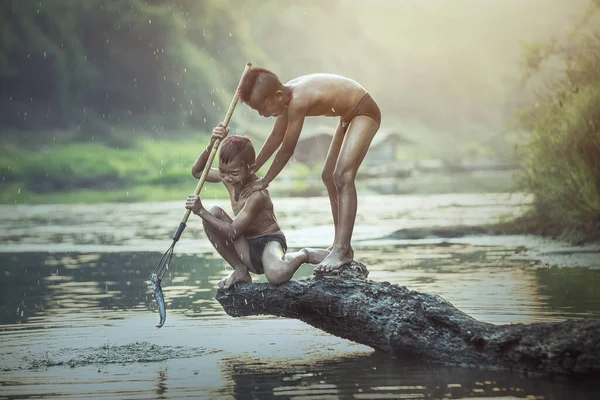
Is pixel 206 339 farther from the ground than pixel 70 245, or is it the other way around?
pixel 70 245

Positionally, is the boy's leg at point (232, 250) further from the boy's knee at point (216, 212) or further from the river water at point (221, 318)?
the river water at point (221, 318)

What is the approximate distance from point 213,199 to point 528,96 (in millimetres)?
27208

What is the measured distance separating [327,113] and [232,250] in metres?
1.13

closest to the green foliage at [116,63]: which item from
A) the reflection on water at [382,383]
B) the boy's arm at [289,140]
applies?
the boy's arm at [289,140]

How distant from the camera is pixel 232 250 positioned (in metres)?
7.22

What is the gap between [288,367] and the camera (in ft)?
21.6

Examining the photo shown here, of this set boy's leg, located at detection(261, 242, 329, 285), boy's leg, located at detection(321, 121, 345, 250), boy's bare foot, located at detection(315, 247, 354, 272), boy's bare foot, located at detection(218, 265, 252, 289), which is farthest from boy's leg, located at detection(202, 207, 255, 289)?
boy's leg, located at detection(321, 121, 345, 250)

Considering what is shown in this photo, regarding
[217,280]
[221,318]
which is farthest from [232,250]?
[217,280]

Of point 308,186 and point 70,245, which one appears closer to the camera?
point 70,245

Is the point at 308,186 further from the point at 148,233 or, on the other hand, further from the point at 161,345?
the point at 161,345

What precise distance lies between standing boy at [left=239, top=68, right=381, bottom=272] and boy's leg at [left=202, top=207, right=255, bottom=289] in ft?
0.90

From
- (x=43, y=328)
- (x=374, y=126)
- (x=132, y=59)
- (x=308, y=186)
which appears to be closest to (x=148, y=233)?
(x=43, y=328)

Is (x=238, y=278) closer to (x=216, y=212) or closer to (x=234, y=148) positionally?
(x=216, y=212)

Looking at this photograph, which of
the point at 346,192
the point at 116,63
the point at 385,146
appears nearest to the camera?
the point at 346,192
